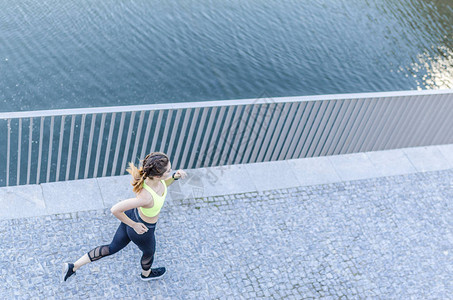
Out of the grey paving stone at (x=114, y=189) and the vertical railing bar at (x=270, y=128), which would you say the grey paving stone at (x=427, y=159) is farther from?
the grey paving stone at (x=114, y=189)

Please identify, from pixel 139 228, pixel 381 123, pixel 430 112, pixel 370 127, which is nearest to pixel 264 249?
pixel 139 228

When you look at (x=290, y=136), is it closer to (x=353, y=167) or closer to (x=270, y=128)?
(x=270, y=128)

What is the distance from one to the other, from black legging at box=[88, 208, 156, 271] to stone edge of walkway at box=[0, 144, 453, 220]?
1.15 metres

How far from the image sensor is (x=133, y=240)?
5.44 m

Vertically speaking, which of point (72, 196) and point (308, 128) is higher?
point (308, 128)

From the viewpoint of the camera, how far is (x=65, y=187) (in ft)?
22.5

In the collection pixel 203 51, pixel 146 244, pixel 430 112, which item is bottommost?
pixel 203 51

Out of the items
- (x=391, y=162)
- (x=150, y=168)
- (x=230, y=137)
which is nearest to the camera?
(x=150, y=168)

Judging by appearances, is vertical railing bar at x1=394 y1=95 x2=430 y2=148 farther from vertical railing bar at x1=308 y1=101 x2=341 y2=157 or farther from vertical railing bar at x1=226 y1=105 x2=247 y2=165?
vertical railing bar at x1=226 y1=105 x2=247 y2=165

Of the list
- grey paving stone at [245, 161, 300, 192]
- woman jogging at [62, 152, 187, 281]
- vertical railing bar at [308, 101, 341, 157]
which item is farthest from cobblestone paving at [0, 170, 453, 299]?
vertical railing bar at [308, 101, 341, 157]

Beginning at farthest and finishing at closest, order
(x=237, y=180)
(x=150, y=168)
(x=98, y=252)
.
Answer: (x=237, y=180)
(x=98, y=252)
(x=150, y=168)

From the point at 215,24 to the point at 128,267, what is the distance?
11.3 metres

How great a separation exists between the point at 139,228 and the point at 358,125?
158 inches

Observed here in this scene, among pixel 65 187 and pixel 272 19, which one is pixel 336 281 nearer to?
pixel 65 187
